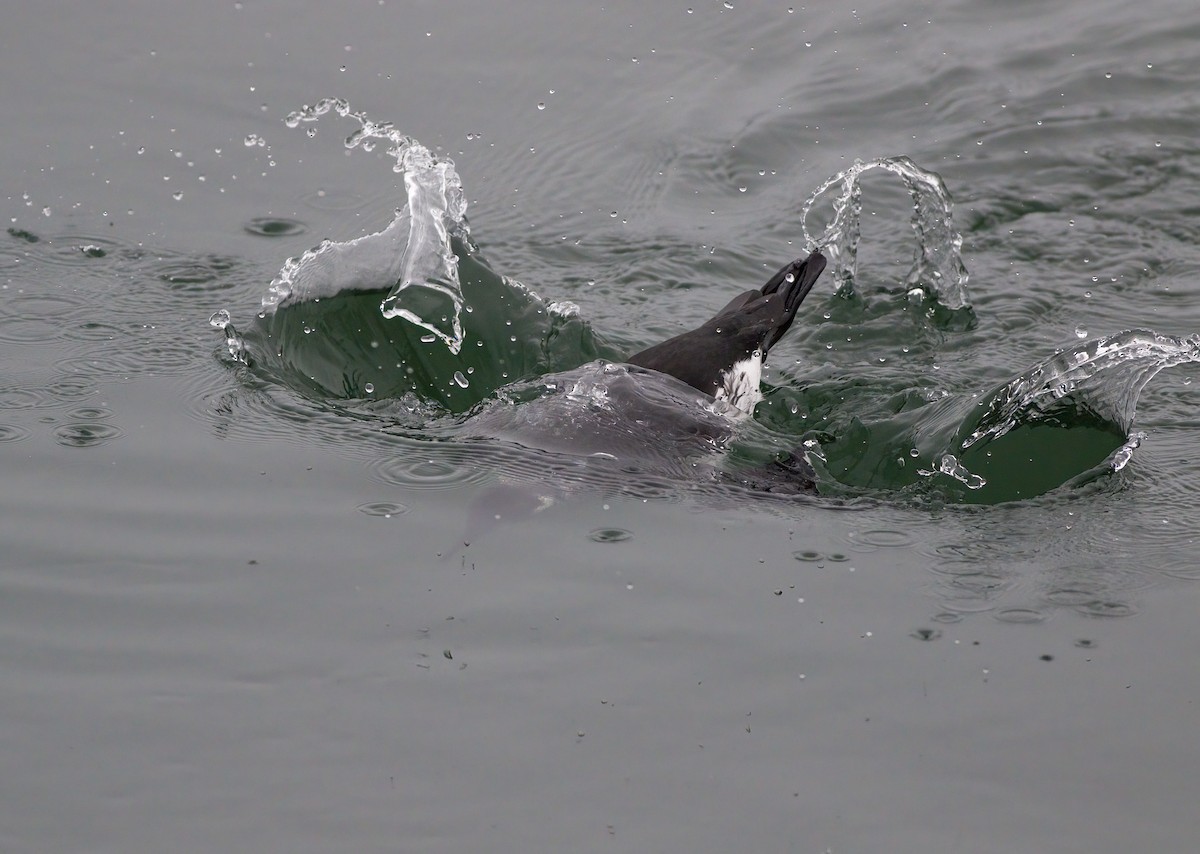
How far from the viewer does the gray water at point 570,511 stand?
3580 millimetres

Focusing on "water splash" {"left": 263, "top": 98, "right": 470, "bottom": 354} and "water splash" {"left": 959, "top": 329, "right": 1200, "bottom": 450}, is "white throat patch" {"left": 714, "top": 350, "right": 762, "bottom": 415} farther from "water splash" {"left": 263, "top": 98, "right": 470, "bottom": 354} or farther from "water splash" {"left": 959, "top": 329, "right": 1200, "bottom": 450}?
"water splash" {"left": 263, "top": 98, "right": 470, "bottom": 354}

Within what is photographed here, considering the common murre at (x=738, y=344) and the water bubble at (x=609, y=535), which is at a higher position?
the common murre at (x=738, y=344)

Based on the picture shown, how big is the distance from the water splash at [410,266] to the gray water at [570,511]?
46cm

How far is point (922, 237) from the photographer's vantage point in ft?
27.4

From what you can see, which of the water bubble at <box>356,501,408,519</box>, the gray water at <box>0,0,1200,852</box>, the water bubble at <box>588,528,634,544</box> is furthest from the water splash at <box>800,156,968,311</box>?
the water bubble at <box>356,501,408,519</box>

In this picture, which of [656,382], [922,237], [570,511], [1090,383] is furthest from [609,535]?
[922,237]

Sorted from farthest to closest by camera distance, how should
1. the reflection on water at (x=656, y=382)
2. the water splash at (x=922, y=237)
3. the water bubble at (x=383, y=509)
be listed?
the water splash at (x=922, y=237) < the reflection on water at (x=656, y=382) < the water bubble at (x=383, y=509)

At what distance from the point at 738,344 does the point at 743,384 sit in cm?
21

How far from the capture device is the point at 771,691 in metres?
3.98

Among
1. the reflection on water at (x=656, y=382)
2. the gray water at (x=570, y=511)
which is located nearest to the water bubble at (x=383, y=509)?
the gray water at (x=570, y=511)

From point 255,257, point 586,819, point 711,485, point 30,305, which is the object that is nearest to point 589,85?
point 255,257

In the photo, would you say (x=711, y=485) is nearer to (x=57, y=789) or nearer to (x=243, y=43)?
(x=57, y=789)

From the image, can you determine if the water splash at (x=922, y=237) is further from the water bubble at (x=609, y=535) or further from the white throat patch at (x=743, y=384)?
the water bubble at (x=609, y=535)

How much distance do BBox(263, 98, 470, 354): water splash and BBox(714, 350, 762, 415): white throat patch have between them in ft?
5.04
